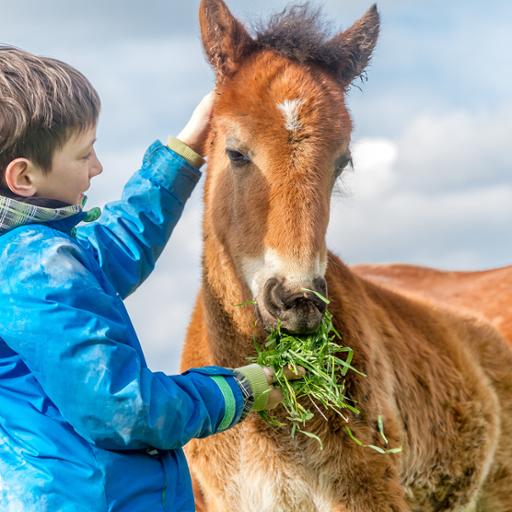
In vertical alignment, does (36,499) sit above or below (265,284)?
below

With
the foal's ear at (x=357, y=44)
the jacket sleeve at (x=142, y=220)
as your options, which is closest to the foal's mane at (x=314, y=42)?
the foal's ear at (x=357, y=44)

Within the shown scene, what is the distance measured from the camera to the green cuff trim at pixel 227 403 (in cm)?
280

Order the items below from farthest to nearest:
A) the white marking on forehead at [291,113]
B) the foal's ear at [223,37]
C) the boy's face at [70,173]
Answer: the foal's ear at [223,37] < the white marking on forehead at [291,113] < the boy's face at [70,173]

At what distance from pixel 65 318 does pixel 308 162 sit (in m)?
1.55

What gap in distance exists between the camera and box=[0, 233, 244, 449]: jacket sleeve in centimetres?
251

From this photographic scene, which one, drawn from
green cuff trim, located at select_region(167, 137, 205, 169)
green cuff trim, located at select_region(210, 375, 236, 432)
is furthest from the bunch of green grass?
green cuff trim, located at select_region(167, 137, 205, 169)

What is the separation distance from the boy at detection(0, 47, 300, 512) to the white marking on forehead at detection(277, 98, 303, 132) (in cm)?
108

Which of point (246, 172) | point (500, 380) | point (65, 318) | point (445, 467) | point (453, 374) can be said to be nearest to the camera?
point (65, 318)

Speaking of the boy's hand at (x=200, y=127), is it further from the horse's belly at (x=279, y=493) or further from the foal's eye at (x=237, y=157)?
the horse's belly at (x=279, y=493)

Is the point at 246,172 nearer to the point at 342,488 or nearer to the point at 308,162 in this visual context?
the point at 308,162

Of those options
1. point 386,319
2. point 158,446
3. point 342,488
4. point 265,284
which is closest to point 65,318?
point 158,446

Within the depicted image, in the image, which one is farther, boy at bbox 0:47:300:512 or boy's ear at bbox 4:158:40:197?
boy's ear at bbox 4:158:40:197

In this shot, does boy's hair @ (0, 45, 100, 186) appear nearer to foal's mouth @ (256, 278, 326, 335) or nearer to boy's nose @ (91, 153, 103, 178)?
boy's nose @ (91, 153, 103, 178)

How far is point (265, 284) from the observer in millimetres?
3564
